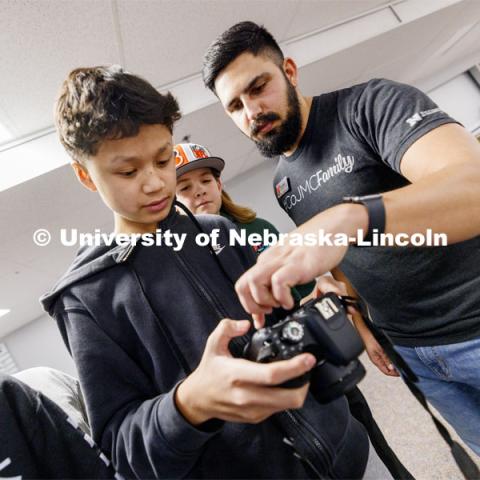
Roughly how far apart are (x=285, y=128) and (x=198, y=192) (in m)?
0.52

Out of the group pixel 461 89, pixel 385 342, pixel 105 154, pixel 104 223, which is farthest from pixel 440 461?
pixel 461 89

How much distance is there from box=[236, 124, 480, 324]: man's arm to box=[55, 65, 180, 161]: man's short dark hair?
39cm

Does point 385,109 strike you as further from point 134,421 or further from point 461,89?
point 461,89

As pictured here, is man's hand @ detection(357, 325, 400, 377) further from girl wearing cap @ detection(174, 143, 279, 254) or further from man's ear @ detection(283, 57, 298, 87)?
man's ear @ detection(283, 57, 298, 87)

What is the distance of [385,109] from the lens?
0.76m

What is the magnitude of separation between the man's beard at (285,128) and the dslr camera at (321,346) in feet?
2.39

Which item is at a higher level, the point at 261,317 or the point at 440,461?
the point at 261,317

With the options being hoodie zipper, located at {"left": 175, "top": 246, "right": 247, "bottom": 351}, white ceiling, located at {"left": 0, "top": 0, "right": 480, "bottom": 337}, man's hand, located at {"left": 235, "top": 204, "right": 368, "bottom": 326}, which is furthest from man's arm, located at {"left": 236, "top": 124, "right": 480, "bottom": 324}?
white ceiling, located at {"left": 0, "top": 0, "right": 480, "bottom": 337}

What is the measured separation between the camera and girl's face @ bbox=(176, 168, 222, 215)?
131cm

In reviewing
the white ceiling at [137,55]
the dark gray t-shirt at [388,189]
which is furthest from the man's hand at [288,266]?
the white ceiling at [137,55]

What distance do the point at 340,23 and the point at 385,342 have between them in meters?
2.84

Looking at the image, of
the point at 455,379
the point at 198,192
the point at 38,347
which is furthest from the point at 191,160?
the point at 38,347

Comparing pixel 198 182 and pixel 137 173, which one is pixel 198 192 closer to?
pixel 198 182

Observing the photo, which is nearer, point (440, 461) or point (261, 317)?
point (261, 317)
